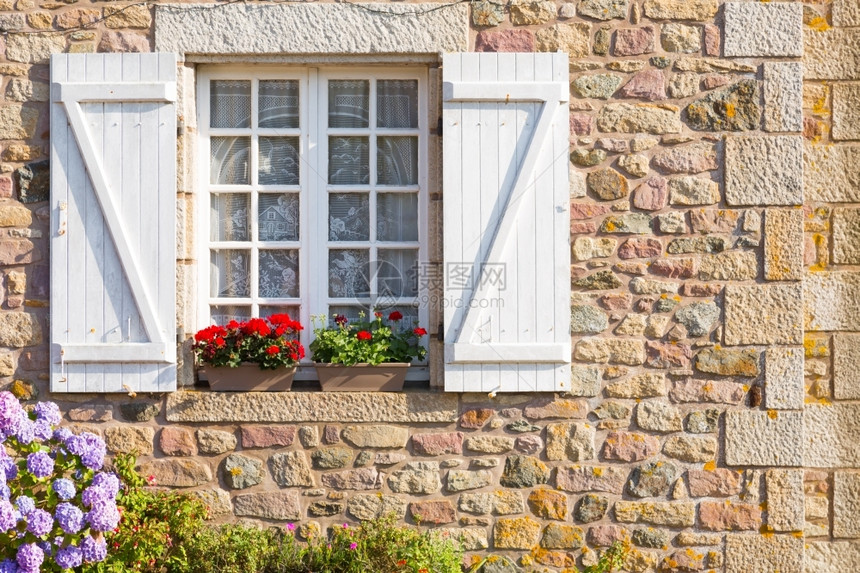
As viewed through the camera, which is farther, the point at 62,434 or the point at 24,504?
the point at 62,434

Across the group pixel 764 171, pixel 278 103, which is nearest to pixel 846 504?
pixel 764 171

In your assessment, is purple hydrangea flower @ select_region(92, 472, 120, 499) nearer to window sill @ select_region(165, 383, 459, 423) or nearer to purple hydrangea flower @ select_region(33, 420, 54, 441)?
purple hydrangea flower @ select_region(33, 420, 54, 441)

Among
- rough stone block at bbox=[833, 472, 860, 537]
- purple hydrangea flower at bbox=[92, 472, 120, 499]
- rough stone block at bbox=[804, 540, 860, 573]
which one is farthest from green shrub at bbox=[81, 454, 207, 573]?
rough stone block at bbox=[833, 472, 860, 537]

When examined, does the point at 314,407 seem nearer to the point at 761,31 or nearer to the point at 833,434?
the point at 833,434

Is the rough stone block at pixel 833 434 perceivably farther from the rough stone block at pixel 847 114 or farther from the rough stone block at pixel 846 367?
the rough stone block at pixel 847 114

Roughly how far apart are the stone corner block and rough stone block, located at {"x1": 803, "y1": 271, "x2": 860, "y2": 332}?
1.03 m

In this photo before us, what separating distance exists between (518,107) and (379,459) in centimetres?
178

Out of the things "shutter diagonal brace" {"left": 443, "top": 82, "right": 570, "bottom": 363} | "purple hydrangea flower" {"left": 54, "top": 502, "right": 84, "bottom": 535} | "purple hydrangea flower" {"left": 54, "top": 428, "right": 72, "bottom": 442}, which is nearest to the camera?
"purple hydrangea flower" {"left": 54, "top": 502, "right": 84, "bottom": 535}

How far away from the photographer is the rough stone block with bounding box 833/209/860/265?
156 inches

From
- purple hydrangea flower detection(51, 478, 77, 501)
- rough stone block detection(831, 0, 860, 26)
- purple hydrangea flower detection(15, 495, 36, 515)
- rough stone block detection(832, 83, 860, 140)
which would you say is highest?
rough stone block detection(831, 0, 860, 26)

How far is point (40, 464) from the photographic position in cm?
337

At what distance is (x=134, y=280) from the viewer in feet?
12.4

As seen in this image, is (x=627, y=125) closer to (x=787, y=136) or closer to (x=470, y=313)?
(x=787, y=136)

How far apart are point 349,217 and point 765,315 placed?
206cm
